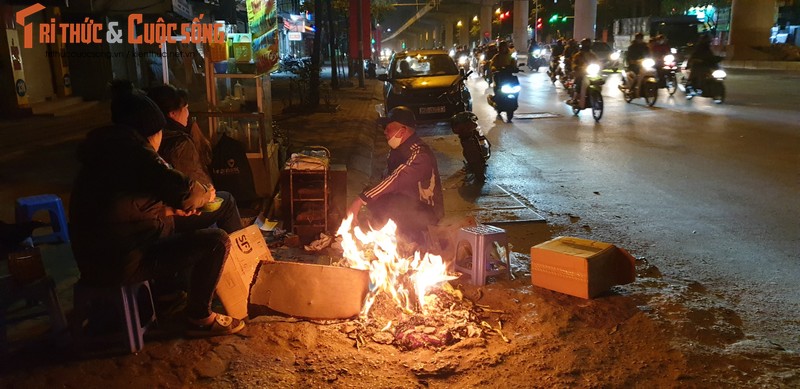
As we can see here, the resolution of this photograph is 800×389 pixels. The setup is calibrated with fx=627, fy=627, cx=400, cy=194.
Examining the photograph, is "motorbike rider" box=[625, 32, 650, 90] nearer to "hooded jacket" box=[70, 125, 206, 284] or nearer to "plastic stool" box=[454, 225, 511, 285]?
"plastic stool" box=[454, 225, 511, 285]

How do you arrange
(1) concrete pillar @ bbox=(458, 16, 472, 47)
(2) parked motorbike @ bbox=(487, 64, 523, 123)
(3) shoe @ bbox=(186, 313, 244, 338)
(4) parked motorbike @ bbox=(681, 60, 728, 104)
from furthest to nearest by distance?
(1) concrete pillar @ bbox=(458, 16, 472, 47)
(4) parked motorbike @ bbox=(681, 60, 728, 104)
(2) parked motorbike @ bbox=(487, 64, 523, 123)
(3) shoe @ bbox=(186, 313, 244, 338)

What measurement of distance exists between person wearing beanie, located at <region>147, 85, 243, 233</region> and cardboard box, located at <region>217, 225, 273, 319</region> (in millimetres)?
407

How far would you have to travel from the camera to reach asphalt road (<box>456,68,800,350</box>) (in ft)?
17.3

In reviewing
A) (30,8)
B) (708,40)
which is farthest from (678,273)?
(30,8)

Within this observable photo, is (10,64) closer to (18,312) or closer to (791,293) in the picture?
(18,312)

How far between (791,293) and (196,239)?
4389 mm

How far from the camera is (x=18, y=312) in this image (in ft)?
14.1

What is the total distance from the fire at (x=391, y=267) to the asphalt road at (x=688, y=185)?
85.9 inches

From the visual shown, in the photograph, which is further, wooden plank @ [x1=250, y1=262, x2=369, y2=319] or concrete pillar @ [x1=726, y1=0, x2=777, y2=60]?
concrete pillar @ [x1=726, y1=0, x2=777, y2=60]

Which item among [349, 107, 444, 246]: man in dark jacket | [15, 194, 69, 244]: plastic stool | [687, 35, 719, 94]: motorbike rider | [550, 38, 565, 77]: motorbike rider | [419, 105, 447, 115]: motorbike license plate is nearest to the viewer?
[349, 107, 444, 246]: man in dark jacket

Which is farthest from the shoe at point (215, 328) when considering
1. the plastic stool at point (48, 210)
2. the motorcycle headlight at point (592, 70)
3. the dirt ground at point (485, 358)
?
the motorcycle headlight at point (592, 70)

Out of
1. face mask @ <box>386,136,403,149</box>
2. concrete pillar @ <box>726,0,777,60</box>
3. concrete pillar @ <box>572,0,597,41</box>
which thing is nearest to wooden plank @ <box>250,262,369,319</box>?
face mask @ <box>386,136,403,149</box>

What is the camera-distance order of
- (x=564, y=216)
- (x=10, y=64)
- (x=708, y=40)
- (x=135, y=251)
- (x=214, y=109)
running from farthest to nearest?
(x=708, y=40), (x=10, y=64), (x=214, y=109), (x=564, y=216), (x=135, y=251)

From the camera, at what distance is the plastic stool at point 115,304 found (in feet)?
11.8
